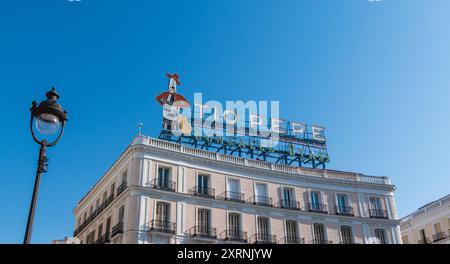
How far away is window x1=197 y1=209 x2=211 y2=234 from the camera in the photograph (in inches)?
1521

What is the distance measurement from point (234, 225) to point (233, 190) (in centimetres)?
338

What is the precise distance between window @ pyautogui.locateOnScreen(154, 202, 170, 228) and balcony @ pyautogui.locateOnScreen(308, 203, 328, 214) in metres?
14.2

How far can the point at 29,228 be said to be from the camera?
25.9 feet

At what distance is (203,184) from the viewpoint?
4150cm

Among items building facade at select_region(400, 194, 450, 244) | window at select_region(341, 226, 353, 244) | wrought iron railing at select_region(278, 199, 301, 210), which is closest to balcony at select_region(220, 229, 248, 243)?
wrought iron railing at select_region(278, 199, 301, 210)

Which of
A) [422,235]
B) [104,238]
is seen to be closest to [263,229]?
[104,238]

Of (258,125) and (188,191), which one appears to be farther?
(258,125)

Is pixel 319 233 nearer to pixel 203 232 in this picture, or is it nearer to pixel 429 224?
pixel 203 232

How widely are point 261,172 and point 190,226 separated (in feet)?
31.2

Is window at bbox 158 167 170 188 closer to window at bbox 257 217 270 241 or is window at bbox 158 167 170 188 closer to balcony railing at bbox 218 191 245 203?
balcony railing at bbox 218 191 245 203
